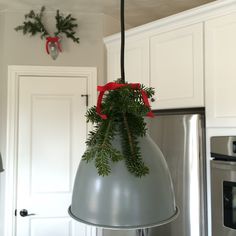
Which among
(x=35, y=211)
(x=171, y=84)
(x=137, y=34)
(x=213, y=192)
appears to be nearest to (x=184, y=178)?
(x=213, y=192)

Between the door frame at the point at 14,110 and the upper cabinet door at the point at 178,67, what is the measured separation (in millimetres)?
604

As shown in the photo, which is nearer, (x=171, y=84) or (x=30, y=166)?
(x=171, y=84)

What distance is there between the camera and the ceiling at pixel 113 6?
2271 millimetres

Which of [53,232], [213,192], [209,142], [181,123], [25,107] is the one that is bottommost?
[53,232]

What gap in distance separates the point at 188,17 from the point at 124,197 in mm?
1665

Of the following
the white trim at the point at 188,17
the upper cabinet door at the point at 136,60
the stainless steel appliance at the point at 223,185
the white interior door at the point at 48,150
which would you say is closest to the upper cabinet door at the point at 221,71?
the white trim at the point at 188,17

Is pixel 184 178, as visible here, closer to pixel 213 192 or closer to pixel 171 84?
pixel 213 192

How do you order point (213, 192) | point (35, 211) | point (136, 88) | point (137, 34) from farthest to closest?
point (35, 211), point (137, 34), point (213, 192), point (136, 88)

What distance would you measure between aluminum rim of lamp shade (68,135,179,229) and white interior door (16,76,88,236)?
1.91 m

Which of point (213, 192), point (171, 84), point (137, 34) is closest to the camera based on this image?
point (213, 192)

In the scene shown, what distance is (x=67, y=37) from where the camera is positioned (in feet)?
8.12

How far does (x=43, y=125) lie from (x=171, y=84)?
3.65 ft

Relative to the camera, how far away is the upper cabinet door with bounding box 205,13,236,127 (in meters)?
1.74

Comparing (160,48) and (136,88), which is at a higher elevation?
(160,48)
